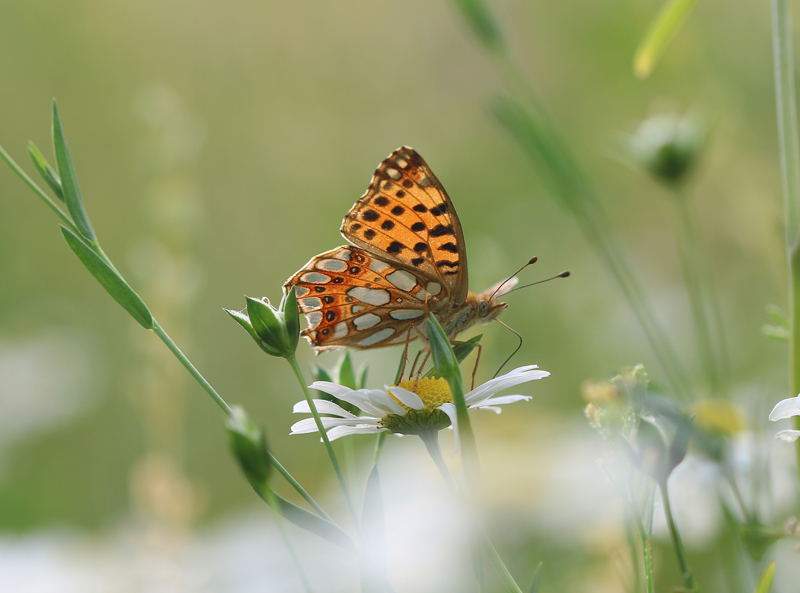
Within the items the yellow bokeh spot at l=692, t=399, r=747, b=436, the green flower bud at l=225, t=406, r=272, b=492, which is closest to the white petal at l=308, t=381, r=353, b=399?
the green flower bud at l=225, t=406, r=272, b=492

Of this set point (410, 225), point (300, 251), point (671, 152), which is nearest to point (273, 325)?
point (410, 225)

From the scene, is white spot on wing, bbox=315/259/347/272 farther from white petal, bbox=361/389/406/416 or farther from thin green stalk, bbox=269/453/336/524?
thin green stalk, bbox=269/453/336/524

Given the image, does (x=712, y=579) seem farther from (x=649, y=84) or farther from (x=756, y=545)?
(x=649, y=84)

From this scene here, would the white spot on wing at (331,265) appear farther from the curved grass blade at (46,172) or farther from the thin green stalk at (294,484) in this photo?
the thin green stalk at (294,484)

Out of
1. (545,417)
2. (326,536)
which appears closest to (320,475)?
(545,417)

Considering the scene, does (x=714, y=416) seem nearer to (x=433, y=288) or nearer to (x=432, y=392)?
(x=432, y=392)

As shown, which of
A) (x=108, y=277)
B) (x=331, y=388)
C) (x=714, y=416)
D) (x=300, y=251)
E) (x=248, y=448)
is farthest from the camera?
(x=300, y=251)

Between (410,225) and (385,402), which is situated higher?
(410,225)
